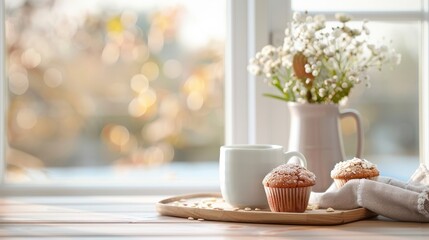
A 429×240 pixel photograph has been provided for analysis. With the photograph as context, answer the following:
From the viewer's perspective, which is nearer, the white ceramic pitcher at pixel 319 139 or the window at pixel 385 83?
the white ceramic pitcher at pixel 319 139

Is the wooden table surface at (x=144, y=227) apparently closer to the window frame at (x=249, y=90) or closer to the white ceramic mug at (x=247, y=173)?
the white ceramic mug at (x=247, y=173)

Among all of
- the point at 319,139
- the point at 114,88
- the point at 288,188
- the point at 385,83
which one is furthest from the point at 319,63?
the point at 114,88

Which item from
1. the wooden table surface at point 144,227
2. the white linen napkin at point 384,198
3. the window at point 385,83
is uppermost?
the window at point 385,83

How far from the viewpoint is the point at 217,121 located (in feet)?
12.8

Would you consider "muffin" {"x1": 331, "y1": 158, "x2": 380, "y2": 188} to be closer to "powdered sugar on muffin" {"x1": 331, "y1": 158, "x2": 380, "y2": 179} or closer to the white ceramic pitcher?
"powdered sugar on muffin" {"x1": 331, "y1": 158, "x2": 380, "y2": 179}

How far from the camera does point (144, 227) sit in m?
1.57

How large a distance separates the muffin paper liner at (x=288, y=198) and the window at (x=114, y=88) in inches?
77.5

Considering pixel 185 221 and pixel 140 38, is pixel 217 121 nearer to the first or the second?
pixel 140 38

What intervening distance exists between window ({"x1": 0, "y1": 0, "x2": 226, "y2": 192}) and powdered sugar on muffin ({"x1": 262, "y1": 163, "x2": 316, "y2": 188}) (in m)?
1.94

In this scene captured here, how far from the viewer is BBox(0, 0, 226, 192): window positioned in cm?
362

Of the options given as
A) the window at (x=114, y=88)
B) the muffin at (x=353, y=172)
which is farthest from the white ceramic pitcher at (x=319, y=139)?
the window at (x=114, y=88)

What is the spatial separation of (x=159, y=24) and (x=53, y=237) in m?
2.38

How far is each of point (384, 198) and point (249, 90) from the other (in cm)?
81

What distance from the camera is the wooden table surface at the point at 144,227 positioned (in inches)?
57.4
